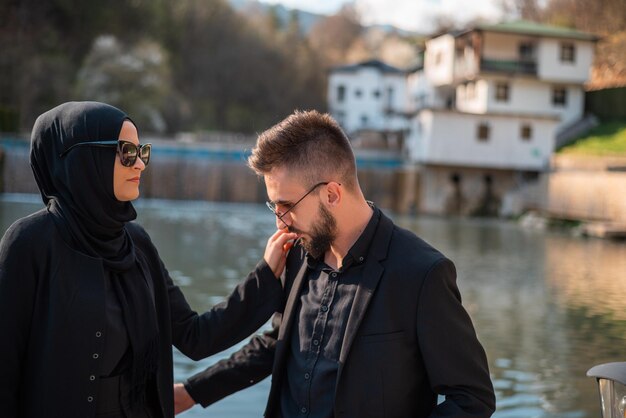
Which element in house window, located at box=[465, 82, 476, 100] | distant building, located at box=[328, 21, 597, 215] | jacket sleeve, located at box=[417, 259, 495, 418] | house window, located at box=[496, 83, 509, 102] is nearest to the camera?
jacket sleeve, located at box=[417, 259, 495, 418]

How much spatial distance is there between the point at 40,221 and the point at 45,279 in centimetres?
18

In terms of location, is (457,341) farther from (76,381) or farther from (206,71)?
(206,71)

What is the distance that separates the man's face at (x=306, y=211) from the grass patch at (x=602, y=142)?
37.6 m

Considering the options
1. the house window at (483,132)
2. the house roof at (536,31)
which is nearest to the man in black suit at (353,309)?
the house window at (483,132)

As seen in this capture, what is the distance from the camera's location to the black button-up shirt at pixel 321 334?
9.04 feet

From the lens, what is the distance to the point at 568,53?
146ft

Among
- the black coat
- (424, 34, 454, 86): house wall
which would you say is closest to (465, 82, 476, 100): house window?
(424, 34, 454, 86): house wall

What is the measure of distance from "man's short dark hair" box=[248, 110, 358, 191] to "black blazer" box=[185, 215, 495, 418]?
0.28m

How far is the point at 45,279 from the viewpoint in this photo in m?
2.76

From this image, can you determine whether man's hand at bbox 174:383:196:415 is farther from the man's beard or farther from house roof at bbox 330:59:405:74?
house roof at bbox 330:59:405:74

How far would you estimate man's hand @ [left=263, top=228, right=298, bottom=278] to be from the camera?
321cm

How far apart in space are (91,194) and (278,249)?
0.73 metres

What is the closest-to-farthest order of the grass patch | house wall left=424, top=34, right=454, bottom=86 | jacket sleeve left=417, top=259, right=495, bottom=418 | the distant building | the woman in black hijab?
jacket sleeve left=417, top=259, right=495, bottom=418 < the woman in black hijab < the grass patch < the distant building < house wall left=424, top=34, right=454, bottom=86

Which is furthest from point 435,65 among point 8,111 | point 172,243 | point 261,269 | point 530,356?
point 261,269
